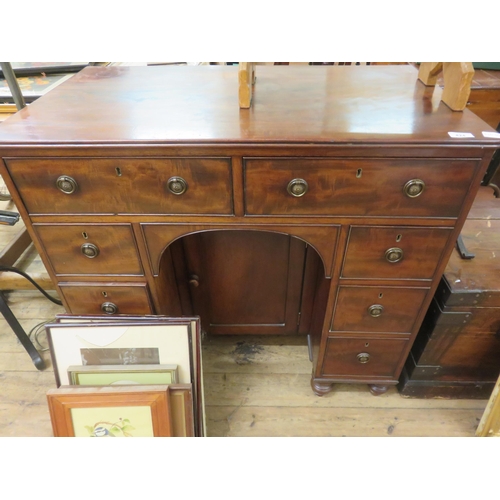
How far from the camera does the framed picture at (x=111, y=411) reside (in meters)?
1.17

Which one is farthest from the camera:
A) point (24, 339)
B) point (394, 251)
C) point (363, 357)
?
point (24, 339)

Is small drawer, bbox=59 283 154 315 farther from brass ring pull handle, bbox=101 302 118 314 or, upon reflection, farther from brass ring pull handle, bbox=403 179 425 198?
brass ring pull handle, bbox=403 179 425 198

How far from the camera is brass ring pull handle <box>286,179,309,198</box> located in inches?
37.8

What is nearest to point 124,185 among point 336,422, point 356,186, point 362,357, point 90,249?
point 90,249

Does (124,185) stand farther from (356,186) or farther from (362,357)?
(362,357)

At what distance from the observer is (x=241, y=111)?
40.8 inches

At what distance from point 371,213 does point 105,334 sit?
90 cm

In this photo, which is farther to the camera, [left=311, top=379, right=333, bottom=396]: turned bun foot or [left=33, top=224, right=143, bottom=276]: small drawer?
[left=311, top=379, right=333, bottom=396]: turned bun foot

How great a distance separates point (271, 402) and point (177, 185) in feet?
3.19

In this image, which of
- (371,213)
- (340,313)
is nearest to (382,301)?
(340,313)

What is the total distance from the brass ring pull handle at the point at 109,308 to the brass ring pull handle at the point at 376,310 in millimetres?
844

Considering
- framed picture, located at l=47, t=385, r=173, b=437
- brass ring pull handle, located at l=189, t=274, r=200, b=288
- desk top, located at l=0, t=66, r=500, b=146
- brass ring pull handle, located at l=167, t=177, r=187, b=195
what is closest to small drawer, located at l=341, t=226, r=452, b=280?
desk top, located at l=0, t=66, r=500, b=146

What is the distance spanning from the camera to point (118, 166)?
3.13ft

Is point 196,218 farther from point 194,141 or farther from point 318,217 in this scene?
point 318,217
